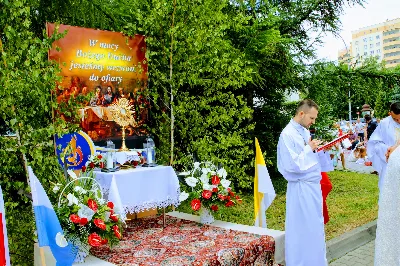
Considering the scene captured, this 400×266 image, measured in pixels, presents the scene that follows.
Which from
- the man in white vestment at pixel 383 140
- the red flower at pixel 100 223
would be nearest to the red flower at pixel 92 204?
the red flower at pixel 100 223

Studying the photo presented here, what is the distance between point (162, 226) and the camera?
6.48m

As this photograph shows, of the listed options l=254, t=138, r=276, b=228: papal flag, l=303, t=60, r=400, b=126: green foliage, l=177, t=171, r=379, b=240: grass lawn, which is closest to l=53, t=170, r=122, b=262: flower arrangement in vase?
l=177, t=171, r=379, b=240: grass lawn

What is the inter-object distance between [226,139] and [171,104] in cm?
112

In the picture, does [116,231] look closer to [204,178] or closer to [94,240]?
[94,240]

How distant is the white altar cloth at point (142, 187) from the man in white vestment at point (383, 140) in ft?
10.6

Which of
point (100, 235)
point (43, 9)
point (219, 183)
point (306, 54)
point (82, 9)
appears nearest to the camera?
point (100, 235)

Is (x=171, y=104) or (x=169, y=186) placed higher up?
(x=171, y=104)

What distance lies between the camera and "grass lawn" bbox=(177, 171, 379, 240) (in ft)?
25.0

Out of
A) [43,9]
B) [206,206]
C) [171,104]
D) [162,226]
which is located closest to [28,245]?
[162,226]

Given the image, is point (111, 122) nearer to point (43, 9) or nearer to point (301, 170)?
point (43, 9)

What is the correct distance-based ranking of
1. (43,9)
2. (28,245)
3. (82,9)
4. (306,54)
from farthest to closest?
(306,54) → (82,9) → (43,9) → (28,245)

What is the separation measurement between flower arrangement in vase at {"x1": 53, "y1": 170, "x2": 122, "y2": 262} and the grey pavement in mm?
3233

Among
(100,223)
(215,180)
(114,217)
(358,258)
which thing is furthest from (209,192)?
(358,258)

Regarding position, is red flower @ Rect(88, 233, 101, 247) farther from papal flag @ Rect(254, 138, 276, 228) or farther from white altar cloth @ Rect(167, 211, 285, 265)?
papal flag @ Rect(254, 138, 276, 228)
